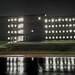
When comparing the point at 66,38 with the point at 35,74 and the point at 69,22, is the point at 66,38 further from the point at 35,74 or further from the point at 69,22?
the point at 35,74

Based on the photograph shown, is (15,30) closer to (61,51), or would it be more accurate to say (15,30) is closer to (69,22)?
(69,22)

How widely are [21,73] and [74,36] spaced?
223 ft

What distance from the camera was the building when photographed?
80.7 meters

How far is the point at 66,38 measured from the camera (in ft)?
284

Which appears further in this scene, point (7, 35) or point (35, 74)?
point (7, 35)

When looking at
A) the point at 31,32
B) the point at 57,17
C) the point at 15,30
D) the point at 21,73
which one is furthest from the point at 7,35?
the point at 21,73

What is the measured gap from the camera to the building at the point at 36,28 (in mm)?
80688

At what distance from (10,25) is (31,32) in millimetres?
10454

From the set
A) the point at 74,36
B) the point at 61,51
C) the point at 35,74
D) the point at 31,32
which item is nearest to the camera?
the point at 35,74

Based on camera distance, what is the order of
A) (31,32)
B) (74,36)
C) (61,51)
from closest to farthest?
(61,51) → (31,32) → (74,36)

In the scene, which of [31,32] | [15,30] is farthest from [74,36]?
[15,30]

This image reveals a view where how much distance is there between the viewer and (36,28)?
81188 mm

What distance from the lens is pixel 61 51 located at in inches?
1521

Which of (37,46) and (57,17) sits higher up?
(57,17)
